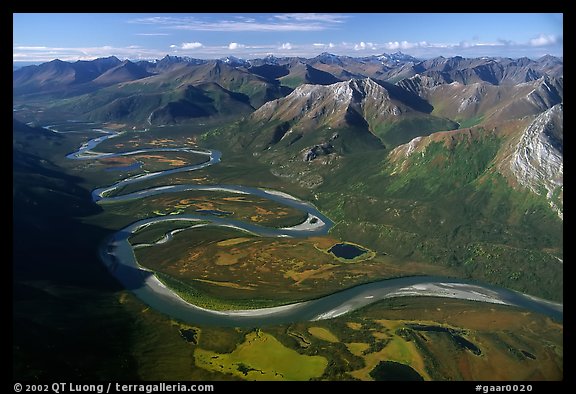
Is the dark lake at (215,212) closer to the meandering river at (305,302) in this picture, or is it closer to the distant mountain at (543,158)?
the meandering river at (305,302)

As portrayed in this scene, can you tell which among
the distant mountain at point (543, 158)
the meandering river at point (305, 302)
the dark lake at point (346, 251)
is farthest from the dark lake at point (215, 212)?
the distant mountain at point (543, 158)

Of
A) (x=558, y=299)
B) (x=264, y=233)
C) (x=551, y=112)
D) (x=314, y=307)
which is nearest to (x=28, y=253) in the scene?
(x=264, y=233)

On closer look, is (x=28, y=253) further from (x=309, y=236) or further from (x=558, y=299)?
(x=558, y=299)

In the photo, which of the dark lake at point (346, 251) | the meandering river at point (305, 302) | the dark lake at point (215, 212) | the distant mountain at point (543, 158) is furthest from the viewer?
the dark lake at point (215, 212)

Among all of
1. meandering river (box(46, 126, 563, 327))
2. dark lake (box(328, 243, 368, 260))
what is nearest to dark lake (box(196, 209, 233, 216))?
meandering river (box(46, 126, 563, 327))

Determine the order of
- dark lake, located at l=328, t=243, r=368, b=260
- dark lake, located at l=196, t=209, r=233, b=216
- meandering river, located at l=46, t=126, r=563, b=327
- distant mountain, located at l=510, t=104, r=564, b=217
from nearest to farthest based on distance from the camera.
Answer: meandering river, located at l=46, t=126, r=563, b=327
dark lake, located at l=328, t=243, r=368, b=260
distant mountain, located at l=510, t=104, r=564, b=217
dark lake, located at l=196, t=209, r=233, b=216

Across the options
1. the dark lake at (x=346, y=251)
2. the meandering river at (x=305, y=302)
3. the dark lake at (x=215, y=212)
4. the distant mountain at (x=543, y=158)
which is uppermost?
the distant mountain at (x=543, y=158)

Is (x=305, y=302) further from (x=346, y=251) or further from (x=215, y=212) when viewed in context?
(x=215, y=212)

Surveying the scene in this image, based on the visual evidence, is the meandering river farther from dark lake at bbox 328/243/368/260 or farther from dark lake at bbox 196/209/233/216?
dark lake at bbox 196/209/233/216
